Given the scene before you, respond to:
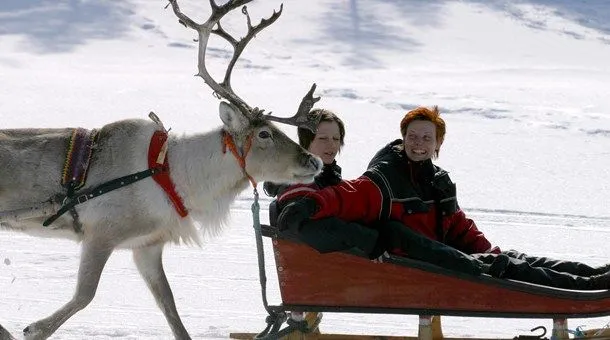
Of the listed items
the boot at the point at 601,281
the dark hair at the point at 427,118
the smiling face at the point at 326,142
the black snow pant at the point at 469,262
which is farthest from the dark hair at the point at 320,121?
the boot at the point at 601,281

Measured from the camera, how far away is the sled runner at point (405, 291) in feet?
11.5

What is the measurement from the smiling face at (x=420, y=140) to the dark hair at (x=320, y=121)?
494mm

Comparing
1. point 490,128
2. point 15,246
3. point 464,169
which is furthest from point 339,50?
point 15,246

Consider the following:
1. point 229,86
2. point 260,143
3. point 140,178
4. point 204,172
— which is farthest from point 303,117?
point 140,178

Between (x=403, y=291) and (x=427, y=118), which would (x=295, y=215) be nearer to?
(x=403, y=291)

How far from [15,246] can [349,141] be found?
193 inches

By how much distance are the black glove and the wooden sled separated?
0.21 ft

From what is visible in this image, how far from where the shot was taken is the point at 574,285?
3.56 metres

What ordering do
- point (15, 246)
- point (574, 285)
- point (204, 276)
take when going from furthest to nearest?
point (15, 246) → point (204, 276) → point (574, 285)

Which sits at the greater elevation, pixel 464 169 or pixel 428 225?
pixel 428 225

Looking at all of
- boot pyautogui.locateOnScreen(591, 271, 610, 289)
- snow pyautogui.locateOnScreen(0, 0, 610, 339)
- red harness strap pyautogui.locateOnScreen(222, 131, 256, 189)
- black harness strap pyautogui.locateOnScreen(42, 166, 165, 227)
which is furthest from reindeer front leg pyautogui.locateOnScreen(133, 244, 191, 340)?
boot pyautogui.locateOnScreen(591, 271, 610, 289)

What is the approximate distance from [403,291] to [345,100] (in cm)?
916

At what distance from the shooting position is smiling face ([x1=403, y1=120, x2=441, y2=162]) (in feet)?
13.1

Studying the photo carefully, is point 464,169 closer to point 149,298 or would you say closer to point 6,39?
point 149,298
